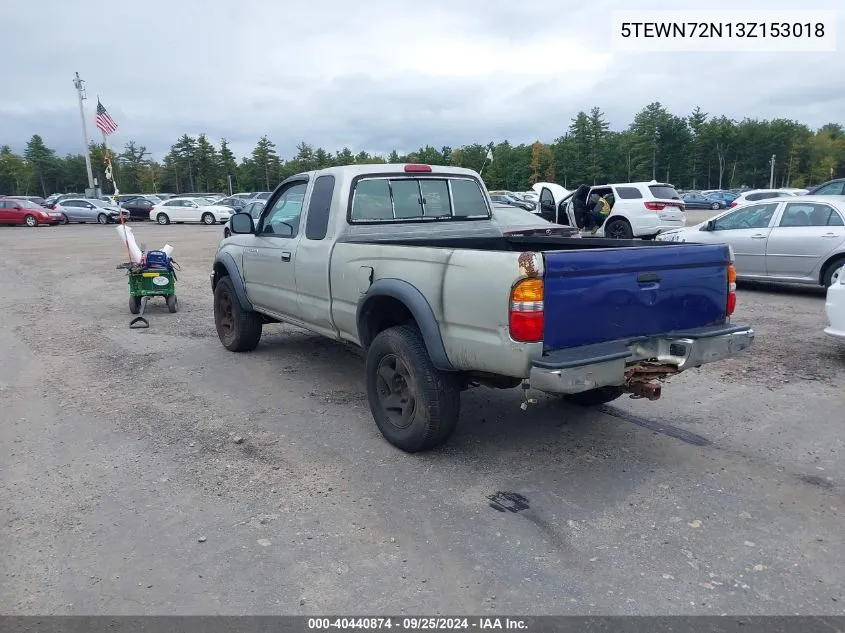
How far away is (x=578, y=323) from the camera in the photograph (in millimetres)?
3676

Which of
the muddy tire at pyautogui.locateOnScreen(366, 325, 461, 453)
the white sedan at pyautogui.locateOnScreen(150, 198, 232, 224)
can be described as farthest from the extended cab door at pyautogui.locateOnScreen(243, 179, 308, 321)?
the white sedan at pyautogui.locateOnScreen(150, 198, 232, 224)

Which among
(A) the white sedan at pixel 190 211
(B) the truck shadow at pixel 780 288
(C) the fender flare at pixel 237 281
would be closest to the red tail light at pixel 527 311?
(C) the fender flare at pixel 237 281

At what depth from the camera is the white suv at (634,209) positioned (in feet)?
59.1

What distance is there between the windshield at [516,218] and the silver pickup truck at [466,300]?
20.9 ft

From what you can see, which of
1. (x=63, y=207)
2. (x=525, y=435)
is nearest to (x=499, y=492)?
(x=525, y=435)

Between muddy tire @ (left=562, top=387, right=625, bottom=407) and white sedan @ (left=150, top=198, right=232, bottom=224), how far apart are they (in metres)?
35.2

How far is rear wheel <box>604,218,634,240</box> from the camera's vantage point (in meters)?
18.3

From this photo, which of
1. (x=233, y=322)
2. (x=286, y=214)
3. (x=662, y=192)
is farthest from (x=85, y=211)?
(x=286, y=214)

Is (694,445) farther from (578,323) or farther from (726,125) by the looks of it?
(726,125)

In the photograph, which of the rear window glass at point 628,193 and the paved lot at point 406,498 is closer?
the paved lot at point 406,498

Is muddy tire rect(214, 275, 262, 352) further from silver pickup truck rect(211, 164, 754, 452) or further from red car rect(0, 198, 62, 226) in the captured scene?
red car rect(0, 198, 62, 226)

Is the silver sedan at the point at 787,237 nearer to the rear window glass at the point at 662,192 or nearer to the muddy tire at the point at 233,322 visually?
the muddy tire at the point at 233,322

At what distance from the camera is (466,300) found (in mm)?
3838

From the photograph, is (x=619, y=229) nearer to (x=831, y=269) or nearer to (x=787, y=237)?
(x=787, y=237)
